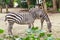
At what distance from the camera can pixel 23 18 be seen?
8516 mm

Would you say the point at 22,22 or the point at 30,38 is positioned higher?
the point at 30,38

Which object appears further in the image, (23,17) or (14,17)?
(23,17)

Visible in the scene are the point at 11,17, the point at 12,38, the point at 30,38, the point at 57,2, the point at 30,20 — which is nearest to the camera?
the point at 30,38

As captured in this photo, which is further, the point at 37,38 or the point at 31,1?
the point at 31,1

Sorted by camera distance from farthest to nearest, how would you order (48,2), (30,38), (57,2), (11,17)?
(48,2)
(57,2)
(11,17)
(30,38)

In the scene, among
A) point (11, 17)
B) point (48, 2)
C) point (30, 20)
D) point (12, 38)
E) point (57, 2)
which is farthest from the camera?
point (48, 2)

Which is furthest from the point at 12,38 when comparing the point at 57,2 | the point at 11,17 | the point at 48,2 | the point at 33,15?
the point at 48,2

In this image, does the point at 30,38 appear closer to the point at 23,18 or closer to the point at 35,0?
the point at 23,18

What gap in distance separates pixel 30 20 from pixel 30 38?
7400 millimetres

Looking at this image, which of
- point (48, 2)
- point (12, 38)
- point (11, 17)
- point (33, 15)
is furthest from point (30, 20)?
point (48, 2)

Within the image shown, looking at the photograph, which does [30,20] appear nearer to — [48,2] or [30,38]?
[30,38]

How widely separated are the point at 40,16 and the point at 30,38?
7872 millimetres

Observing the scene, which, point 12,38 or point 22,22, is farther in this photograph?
point 22,22

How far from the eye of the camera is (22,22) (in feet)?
27.7
